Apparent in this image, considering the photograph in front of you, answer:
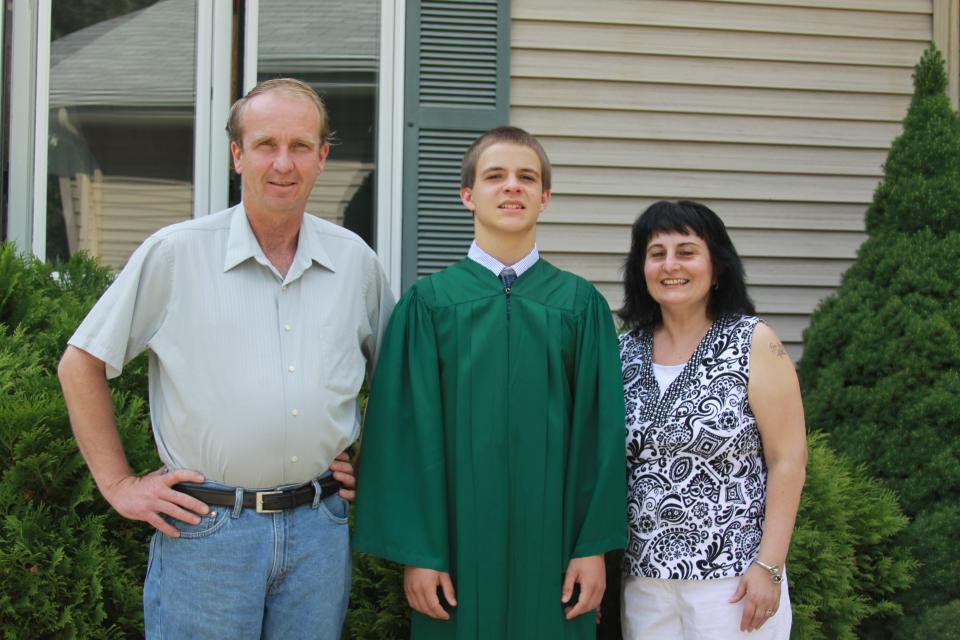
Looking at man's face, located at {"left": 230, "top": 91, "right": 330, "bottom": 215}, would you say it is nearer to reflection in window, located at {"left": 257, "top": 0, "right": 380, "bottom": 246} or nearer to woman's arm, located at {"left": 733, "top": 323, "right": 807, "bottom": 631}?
woman's arm, located at {"left": 733, "top": 323, "right": 807, "bottom": 631}

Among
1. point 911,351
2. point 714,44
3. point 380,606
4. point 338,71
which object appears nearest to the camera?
point 380,606

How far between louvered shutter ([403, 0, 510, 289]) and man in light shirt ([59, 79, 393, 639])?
2295 millimetres

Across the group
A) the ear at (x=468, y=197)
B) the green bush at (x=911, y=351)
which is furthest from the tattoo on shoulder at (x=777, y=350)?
the green bush at (x=911, y=351)

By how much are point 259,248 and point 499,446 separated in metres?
0.80

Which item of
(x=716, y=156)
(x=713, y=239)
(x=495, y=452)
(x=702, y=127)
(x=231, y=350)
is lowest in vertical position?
(x=495, y=452)

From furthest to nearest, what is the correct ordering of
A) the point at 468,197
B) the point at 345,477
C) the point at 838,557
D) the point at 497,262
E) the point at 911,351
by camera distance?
the point at 911,351 < the point at 838,557 < the point at 468,197 < the point at 497,262 < the point at 345,477

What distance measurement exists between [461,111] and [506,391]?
8.64ft

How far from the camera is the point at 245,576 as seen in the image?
2297 millimetres

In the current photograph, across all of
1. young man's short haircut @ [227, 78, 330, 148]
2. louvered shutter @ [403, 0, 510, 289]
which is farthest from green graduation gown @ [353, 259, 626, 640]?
louvered shutter @ [403, 0, 510, 289]

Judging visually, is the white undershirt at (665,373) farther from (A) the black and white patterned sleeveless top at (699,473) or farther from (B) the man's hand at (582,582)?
(B) the man's hand at (582,582)

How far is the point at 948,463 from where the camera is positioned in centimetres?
409

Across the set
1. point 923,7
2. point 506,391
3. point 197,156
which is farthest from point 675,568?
point 923,7

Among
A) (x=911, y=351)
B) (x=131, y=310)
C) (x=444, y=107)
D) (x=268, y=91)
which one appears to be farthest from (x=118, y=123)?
(x=911, y=351)

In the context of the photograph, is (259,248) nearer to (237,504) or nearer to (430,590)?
(237,504)
